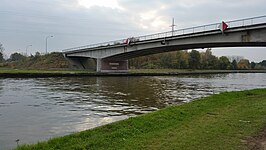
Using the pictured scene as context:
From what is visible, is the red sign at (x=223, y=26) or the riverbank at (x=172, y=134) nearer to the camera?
the riverbank at (x=172, y=134)

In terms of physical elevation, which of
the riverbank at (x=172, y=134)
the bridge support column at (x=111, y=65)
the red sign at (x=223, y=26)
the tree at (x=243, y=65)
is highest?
the red sign at (x=223, y=26)

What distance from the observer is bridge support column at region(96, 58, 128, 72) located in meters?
69.4

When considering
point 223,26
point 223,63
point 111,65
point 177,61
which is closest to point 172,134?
point 223,26

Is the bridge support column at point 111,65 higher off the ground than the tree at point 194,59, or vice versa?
the tree at point 194,59

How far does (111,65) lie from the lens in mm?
72375

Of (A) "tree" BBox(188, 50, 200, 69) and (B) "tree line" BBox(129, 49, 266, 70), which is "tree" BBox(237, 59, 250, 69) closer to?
(B) "tree line" BBox(129, 49, 266, 70)

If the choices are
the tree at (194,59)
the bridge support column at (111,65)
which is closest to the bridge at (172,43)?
the bridge support column at (111,65)

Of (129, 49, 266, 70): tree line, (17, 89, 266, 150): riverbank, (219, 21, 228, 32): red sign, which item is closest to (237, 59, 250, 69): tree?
(129, 49, 266, 70): tree line

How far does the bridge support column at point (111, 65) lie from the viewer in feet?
228

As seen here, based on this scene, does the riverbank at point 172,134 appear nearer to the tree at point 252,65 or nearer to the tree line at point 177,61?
the tree line at point 177,61

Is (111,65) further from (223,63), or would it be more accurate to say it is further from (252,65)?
(252,65)

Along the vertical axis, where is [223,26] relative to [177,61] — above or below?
above

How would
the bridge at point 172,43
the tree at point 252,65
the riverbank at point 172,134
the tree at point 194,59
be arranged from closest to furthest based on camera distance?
the riverbank at point 172,134, the bridge at point 172,43, the tree at point 194,59, the tree at point 252,65

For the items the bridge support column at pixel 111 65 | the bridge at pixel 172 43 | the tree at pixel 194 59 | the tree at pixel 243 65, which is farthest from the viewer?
the tree at pixel 243 65
